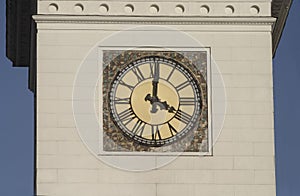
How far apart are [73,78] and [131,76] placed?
821mm

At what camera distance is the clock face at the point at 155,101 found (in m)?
21.9

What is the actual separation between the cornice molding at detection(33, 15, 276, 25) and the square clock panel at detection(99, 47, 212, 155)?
403mm

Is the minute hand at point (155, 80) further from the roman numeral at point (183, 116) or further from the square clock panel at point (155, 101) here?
the roman numeral at point (183, 116)

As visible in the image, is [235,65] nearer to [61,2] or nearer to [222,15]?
[222,15]

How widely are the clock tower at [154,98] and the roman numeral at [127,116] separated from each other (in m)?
0.01

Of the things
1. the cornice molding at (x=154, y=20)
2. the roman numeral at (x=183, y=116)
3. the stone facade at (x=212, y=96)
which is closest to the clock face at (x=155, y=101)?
the roman numeral at (x=183, y=116)

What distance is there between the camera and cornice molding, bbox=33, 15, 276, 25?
72.8 feet

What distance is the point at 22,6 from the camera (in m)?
25.1

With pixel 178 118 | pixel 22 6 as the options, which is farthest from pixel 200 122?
pixel 22 6


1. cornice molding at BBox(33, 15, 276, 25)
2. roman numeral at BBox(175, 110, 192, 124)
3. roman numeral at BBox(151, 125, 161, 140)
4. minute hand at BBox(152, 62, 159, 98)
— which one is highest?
cornice molding at BBox(33, 15, 276, 25)

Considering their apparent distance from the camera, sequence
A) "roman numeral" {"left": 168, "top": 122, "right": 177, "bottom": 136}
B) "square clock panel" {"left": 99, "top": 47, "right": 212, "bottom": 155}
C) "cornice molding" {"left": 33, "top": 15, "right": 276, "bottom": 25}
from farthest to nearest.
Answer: "cornice molding" {"left": 33, "top": 15, "right": 276, "bottom": 25}
"roman numeral" {"left": 168, "top": 122, "right": 177, "bottom": 136}
"square clock panel" {"left": 99, "top": 47, "right": 212, "bottom": 155}

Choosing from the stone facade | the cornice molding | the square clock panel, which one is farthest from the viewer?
the cornice molding

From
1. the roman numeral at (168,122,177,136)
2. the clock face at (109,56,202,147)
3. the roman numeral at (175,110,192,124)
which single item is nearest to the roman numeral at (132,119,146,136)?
the clock face at (109,56,202,147)

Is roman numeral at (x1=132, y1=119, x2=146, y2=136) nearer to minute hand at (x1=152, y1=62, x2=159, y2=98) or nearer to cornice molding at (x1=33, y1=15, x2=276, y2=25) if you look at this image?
minute hand at (x1=152, y1=62, x2=159, y2=98)
